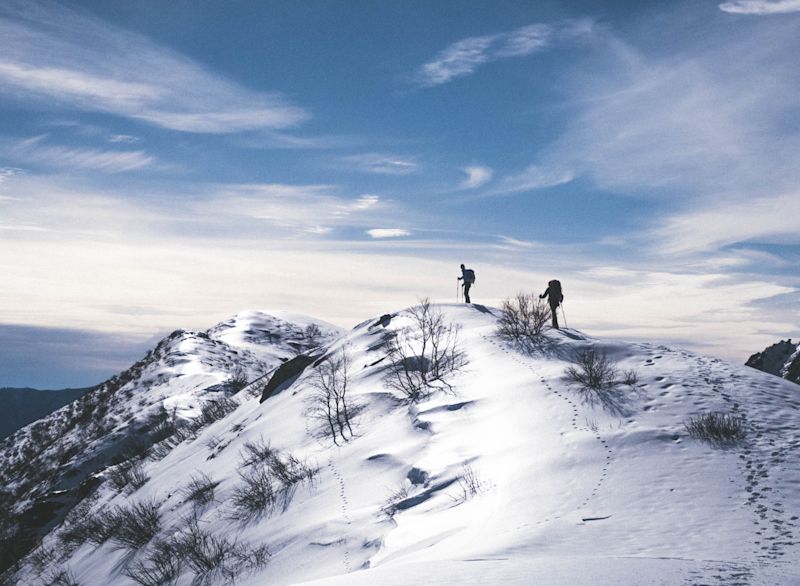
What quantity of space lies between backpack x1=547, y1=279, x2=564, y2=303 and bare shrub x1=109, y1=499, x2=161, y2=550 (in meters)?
12.3

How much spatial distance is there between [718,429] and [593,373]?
3.10 metres

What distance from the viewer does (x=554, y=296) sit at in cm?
1698

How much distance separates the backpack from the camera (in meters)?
17.0

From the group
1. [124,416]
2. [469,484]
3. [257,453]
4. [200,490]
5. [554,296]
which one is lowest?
[124,416]

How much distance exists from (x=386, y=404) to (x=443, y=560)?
9.28 meters

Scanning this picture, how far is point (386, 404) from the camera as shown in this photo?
14195 millimetres

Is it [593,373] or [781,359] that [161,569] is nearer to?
[593,373]

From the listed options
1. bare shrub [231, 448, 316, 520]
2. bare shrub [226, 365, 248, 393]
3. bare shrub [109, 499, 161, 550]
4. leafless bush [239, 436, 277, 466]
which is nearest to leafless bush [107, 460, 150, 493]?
bare shrub [109, 499, 161, 550]

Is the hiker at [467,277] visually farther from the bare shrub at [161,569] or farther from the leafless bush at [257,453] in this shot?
the bare shrub at [161,569]

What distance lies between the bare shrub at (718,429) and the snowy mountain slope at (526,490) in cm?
16

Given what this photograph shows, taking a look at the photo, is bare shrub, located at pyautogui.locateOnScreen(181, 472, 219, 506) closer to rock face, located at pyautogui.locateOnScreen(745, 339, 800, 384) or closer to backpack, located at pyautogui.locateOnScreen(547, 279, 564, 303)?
backpack, located at pyautogui.locateOnScreen(547, 279, 564, 303)

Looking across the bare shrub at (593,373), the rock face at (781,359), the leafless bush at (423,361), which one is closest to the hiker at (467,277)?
the leafless bush at (423,361)

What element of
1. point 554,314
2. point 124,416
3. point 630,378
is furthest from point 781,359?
point 630,378

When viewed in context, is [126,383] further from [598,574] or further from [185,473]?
[598,574]
